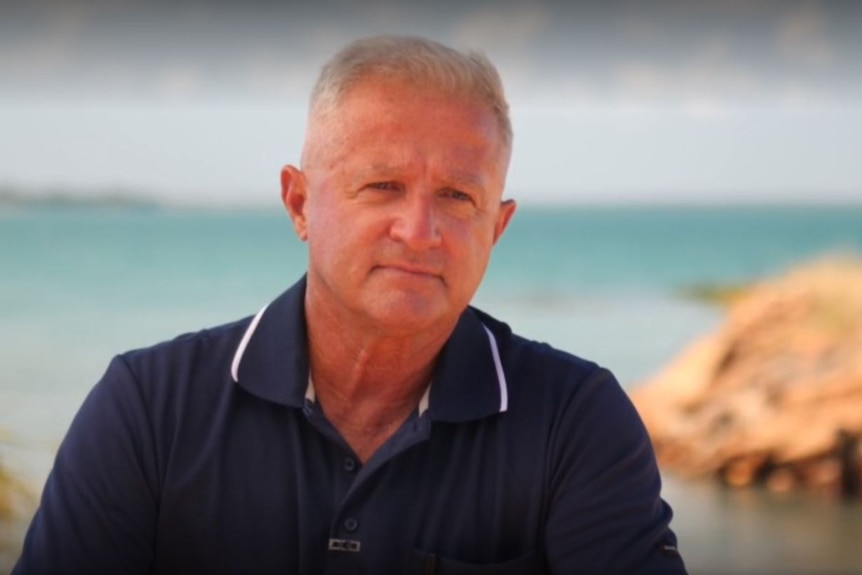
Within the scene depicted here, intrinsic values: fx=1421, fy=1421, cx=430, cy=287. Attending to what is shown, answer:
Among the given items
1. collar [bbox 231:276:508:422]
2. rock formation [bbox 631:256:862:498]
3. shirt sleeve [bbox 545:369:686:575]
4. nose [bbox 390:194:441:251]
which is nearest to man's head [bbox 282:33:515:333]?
nose [bbox 390:194:441:251]

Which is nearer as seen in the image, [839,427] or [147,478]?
[147,478]

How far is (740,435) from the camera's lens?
799cm

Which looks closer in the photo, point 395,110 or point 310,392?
point 395,110

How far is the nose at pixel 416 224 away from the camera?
1.82 m

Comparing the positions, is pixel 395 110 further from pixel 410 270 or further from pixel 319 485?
pixel 319 485

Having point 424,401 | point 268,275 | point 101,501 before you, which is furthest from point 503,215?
point 268,275

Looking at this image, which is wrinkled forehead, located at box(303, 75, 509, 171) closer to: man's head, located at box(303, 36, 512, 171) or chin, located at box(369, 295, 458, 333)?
man's head, located at box(303, 36, 512, 171)

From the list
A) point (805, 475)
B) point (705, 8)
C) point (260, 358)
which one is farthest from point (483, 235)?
point (805, 475)

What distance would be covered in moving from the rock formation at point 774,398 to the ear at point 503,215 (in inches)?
223

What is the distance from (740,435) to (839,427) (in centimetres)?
66

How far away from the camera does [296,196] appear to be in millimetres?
2010

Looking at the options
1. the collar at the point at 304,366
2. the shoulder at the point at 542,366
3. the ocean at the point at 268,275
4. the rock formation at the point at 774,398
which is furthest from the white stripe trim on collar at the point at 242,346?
the ocean at the point at 268,275

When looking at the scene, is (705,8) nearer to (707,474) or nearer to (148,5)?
(707,474)

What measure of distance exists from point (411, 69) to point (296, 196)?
0.27 meters
